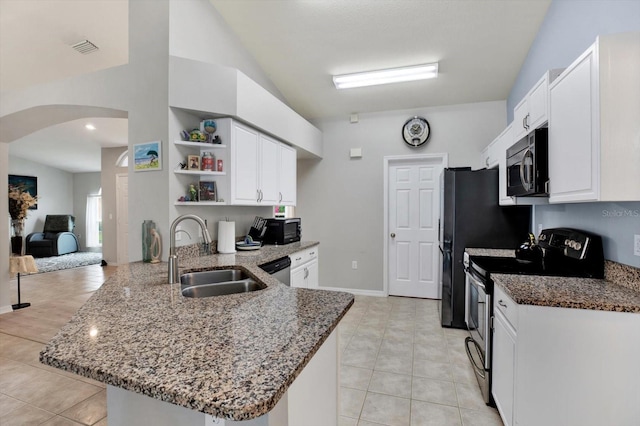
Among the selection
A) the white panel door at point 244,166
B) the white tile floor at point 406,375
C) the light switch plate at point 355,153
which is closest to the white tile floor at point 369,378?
Answer: the white tile floor at point 406,375

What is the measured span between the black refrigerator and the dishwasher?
175cm

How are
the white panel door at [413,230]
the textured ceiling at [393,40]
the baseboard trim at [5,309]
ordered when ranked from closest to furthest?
the textured ceiling at [393,40], the baseboard trim at [5,309], the white panel door at [413,230]

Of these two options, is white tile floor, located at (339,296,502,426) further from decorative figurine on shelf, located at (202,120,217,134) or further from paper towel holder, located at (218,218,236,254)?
decorative figurine on shelf, located at (202,120,217,134)

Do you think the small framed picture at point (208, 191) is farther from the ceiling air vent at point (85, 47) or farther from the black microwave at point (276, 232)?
the ceiling air vent at point (85, 47)

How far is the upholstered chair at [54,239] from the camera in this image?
26.1ft

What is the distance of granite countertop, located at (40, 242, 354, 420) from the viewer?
0.67 m

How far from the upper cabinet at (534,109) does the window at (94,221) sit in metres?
10.4

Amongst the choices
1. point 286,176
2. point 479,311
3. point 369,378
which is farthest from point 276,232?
point 479,311

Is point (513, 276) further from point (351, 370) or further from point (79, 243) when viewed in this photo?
point (79, 243)

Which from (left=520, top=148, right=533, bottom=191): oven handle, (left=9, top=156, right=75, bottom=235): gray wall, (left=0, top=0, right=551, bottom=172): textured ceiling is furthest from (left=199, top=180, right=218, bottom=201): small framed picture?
(left=9, top=156, right=75, bottom=235): gray wall

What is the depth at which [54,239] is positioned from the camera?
803cm

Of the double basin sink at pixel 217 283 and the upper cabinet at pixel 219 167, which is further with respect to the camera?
the upper cabinet at pixel 219 167

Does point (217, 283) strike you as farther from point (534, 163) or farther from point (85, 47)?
point (85, 47)

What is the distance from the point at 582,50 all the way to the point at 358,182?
2.91m
